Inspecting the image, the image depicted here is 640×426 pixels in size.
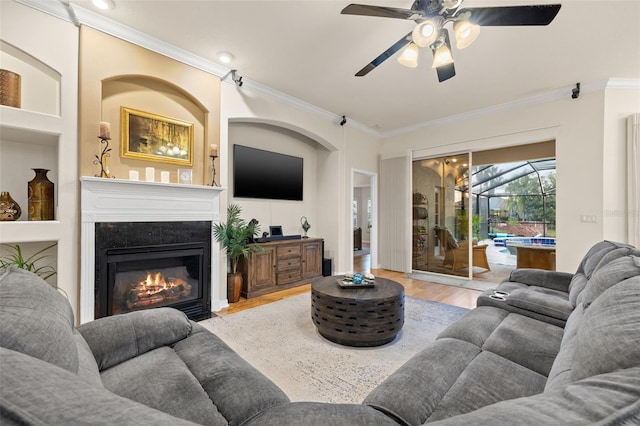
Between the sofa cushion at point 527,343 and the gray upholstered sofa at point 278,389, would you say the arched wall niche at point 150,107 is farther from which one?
the sofa cushion at point 527,343

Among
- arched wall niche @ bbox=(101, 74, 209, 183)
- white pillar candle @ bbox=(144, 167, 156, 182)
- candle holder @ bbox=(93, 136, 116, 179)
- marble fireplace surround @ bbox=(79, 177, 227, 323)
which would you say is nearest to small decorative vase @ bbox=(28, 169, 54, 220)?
marble fireplace surround @ bbox=(79, 177, 227, 323)

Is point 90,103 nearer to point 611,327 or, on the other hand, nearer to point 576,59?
point 611,327

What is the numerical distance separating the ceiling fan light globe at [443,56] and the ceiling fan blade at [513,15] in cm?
25

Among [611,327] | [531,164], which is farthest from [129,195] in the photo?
[531,164]

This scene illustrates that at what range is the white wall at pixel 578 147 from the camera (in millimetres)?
3541

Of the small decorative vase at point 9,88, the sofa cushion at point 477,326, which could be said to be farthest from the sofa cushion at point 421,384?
the small decorative vase at point 9,88

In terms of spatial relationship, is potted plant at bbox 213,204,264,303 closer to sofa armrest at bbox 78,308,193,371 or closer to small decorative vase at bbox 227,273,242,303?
small decorative vase at bbox 227,273,242,303

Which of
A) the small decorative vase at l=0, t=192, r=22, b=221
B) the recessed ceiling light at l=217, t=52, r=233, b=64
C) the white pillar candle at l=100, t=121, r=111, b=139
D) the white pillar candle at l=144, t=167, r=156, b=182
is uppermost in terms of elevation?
the recessed ceiling light at l=217, t=52, r=233, b=64

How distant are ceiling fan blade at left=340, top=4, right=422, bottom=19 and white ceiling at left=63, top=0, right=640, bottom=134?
0.47 meters

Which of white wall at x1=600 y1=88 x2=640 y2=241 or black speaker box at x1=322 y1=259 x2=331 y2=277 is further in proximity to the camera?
black speaker box at x1=322 y1=259 x2=331 y2=277

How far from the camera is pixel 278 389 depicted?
42.9 inches

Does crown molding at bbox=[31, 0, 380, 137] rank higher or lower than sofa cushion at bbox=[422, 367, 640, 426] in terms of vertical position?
higher

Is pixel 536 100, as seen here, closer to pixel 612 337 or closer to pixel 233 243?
pixel 612 337

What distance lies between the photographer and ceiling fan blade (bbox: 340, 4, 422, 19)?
5.99ft
